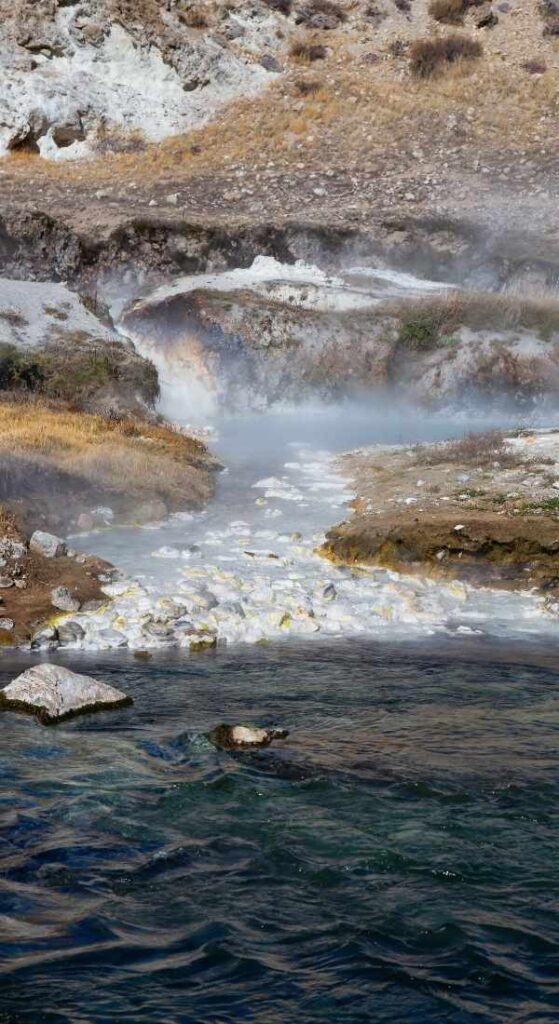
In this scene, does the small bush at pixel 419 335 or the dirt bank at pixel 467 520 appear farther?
the small bush at pixel 419 335

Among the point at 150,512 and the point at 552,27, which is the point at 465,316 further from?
the point at 552,27

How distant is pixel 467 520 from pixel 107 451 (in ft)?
26.1

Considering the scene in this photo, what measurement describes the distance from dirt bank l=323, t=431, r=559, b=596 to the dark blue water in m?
5.60

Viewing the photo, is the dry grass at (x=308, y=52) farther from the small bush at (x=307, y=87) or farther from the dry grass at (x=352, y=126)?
the small bush at (x=307, y=87)

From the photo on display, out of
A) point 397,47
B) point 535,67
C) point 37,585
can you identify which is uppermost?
point 397,47

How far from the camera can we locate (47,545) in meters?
15.7

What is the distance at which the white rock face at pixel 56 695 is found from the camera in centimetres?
956

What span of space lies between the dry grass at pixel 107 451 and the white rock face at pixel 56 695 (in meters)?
9.68

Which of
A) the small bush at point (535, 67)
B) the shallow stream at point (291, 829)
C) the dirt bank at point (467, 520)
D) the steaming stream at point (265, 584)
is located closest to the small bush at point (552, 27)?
the small bush at point (535, 67)

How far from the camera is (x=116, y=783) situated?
7.80m

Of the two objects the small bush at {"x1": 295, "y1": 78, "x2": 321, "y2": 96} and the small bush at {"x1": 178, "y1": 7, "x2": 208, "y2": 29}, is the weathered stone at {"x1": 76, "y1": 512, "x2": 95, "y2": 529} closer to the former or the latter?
the small bush at {"x1": 295, "y1": 78, "x2": 321, "y2": 96}

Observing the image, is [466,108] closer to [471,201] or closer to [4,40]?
[471,201]

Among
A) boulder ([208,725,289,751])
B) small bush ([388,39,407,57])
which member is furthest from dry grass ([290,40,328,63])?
boulder ([208,725,289,751])

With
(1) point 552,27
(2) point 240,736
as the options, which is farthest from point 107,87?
(2) point 240,736
